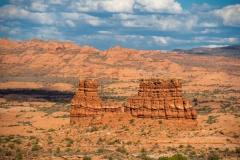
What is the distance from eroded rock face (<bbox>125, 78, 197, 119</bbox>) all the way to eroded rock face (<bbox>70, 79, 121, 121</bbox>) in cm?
295

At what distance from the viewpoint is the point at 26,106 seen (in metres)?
85.2

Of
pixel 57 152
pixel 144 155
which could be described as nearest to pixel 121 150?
pixel 144 155

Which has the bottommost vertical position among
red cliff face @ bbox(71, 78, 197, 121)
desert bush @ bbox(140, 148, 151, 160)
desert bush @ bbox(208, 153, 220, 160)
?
desert bush @ bbox(208, 153, 220, 160)

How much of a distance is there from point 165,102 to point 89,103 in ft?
23.4

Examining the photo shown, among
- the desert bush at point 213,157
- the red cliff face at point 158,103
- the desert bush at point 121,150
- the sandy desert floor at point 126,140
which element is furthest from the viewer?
the red cliff face at point 158,103

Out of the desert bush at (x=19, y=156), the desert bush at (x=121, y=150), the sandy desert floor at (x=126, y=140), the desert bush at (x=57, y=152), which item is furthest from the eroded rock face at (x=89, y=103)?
the desert bush at (x=19, y=156)

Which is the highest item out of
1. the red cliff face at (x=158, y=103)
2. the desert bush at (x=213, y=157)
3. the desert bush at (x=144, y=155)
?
the red cliff face at (x=158, y=103)

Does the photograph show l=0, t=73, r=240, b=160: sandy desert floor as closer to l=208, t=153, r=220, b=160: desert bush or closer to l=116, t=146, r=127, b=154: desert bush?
l=116, t=146, r=127, b=154: desert bush

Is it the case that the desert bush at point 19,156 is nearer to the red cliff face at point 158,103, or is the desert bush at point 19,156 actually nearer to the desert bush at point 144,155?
the desert bush at point 144,155

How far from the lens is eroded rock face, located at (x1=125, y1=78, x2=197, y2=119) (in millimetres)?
37281

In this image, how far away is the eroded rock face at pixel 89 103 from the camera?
3903 cm

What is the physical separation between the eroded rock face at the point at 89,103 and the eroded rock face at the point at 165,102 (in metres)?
2.95

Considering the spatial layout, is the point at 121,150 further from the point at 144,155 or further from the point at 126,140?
the point at 126,140

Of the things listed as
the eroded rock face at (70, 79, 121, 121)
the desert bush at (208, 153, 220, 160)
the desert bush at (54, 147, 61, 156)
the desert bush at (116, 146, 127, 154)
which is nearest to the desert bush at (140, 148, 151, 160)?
the desert bush at (116, 146, 127, 154)
